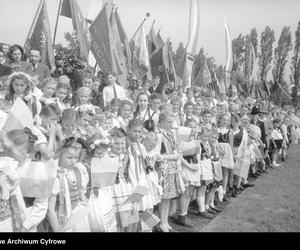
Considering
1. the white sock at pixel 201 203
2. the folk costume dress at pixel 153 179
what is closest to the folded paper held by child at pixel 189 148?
the folk costume dress at pixel 153 179

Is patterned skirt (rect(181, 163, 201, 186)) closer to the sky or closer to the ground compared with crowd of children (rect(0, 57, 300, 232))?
closer to the ground

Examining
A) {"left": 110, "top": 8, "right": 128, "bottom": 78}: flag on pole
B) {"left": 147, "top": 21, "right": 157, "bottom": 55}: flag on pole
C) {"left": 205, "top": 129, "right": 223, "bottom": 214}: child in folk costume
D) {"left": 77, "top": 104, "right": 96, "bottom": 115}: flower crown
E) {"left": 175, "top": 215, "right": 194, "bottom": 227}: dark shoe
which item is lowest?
{"left": 175, "top": 215, "right": 194, "bottom": 227}: dark shoe

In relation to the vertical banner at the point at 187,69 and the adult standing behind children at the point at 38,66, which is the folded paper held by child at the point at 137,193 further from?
the vertical banner at the point at 187,69

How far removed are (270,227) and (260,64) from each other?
14.9m

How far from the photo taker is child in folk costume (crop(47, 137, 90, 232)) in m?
3.03

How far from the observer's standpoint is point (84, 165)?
11.4ft

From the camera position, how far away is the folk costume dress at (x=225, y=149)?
664 centimetres

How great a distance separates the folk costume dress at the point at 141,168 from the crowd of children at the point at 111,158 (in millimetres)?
11

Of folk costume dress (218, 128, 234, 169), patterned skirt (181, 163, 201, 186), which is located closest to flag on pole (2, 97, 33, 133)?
patterned skirt (181, 163, 201, 186)

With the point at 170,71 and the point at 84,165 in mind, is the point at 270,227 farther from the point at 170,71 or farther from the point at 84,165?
the point at 170,71

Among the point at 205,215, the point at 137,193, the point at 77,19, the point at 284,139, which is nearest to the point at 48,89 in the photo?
the point at 137,193

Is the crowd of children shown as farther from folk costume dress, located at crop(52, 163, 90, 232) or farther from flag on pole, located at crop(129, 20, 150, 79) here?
flag on pole, located at crop(129, 20, 150, 79)

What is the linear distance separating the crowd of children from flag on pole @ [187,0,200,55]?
4038 mm
